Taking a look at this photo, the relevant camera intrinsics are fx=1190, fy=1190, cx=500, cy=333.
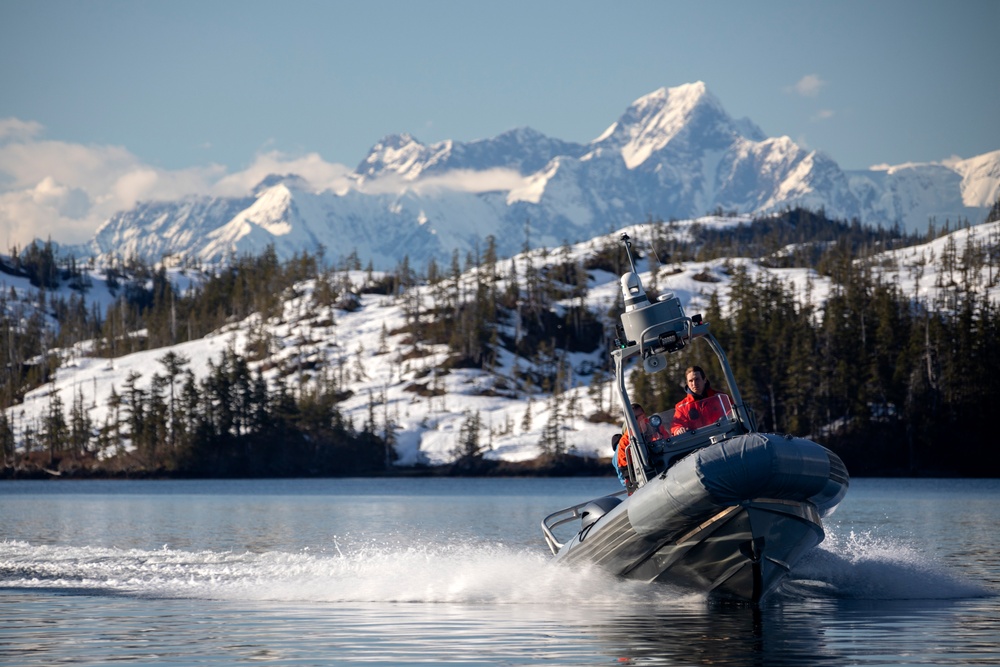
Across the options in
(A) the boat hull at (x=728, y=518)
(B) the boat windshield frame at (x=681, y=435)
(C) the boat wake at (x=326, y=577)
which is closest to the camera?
(A) the boat hull at (x=728, y=518)

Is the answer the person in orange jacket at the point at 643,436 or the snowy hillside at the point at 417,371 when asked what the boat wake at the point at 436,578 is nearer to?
the person in orange jacket at the point at 643,436

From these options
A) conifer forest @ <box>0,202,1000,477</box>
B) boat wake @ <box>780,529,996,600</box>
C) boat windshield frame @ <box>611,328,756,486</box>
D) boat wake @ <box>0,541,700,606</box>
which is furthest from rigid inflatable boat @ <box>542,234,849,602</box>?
conifer forest @ <box>0,202,1000,477</box>

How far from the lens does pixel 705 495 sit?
50.8 feet

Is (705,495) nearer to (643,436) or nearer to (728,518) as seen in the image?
(728,518)

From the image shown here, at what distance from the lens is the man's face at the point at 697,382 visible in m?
17.4

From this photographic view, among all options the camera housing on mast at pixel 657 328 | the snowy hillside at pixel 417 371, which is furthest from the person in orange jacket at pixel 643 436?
the snowy hillside at pixel 417 371

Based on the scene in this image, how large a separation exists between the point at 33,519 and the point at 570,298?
140m

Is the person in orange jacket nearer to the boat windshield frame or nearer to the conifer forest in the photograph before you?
the boat windshield frame

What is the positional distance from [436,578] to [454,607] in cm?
249

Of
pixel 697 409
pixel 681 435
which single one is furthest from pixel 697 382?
pixel 681 435

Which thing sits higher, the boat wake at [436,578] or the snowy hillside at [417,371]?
the snowy hillside at [417,371]

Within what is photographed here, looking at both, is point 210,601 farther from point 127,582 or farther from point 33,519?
point 33,519

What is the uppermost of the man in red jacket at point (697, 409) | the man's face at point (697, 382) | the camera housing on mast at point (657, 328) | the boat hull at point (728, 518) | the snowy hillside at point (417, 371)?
the snowy hillside at point (417, 371)

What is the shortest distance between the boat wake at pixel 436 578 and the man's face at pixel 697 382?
2.92m
